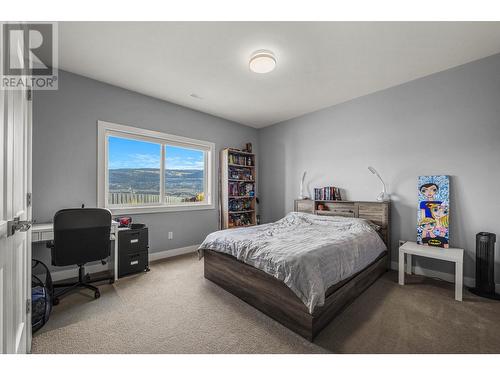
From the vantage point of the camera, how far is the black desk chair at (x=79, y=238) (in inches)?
80.5

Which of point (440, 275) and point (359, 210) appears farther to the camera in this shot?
point (359, 210)

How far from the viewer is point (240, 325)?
5.80 ft

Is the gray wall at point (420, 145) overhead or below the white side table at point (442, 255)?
overhead

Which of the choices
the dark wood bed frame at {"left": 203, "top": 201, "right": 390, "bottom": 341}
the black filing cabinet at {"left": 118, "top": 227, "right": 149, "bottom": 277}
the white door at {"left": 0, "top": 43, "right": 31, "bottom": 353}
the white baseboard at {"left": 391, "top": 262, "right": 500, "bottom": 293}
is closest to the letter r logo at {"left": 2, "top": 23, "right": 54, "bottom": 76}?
the white door at {"left": 0, "top": 43, "right": 31, "bottom": 353}

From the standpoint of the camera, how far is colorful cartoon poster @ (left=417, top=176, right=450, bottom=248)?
8.59 ft

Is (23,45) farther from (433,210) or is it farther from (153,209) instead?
(433,210)

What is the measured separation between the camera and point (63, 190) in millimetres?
2695

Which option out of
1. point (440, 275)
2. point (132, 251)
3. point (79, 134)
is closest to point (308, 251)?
point (440, 275)

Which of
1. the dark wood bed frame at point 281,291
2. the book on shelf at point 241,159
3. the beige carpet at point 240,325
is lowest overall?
the beige carpet at point 240,325

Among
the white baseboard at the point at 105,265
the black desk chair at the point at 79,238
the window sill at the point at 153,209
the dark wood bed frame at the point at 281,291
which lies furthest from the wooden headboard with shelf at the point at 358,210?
the black desk chair at the point at 79,238

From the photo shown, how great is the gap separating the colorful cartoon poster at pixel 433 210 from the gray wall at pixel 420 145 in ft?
0.37

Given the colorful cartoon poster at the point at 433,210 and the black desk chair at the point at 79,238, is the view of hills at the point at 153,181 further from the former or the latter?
the colorful cartoon poster at the point at 433,210

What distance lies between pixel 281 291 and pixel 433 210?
239 cm
